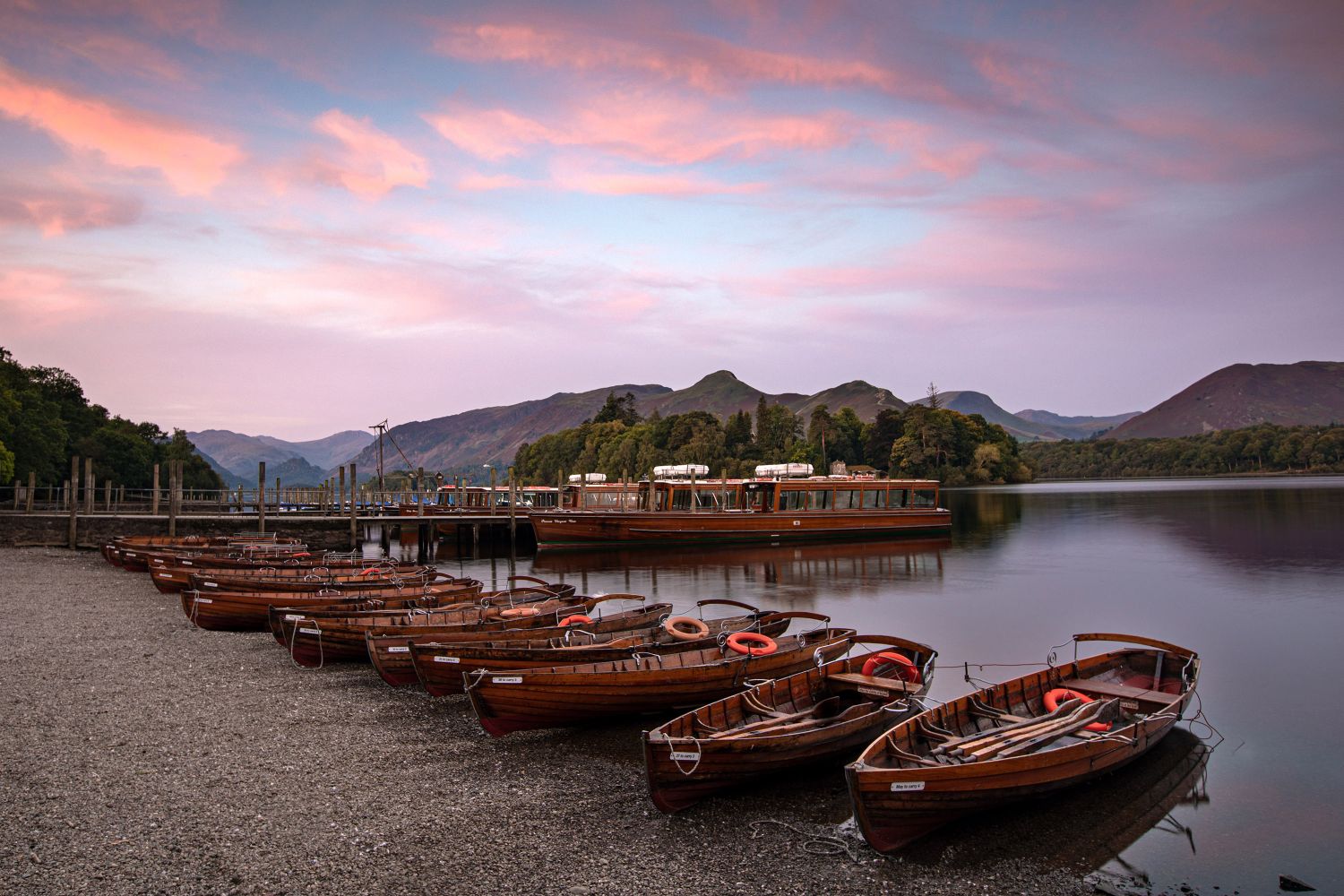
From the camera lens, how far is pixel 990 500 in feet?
352

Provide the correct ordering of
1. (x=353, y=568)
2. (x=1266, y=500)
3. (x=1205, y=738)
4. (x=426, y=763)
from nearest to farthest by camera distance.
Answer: (x=426, y=763) < (x=1205, y=738) < (x=353, y=568) < (x=1266, y=500)

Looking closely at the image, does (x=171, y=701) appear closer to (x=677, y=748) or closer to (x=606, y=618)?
(x=606, y=618)

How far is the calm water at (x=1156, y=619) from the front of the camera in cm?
1006

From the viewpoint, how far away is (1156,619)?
27.6m

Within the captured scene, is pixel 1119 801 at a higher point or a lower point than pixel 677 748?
lower

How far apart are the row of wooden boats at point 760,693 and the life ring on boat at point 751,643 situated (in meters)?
0.03

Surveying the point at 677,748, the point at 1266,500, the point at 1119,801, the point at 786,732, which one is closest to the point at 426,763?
the point at 677,748

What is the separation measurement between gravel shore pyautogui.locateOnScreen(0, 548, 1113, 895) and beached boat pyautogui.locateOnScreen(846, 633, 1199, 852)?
1.99 ft

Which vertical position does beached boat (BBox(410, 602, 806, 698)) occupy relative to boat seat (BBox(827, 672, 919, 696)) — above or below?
above

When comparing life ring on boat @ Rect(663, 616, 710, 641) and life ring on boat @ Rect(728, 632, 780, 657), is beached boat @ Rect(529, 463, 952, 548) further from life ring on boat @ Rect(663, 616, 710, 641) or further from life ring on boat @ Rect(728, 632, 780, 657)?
life ring on boat @ Rect(728, 632, 780, 657)

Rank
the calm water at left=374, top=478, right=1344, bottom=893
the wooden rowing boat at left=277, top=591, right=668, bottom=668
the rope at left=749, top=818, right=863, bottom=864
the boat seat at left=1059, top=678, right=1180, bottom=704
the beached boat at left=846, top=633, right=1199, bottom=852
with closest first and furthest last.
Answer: the beached boat at left=846, top=633, right=1199, bottom=852, the rope at left=749, top=818, right=863, bottom=864, the calm water at left=374, top=478, right=1344, bottom=893, the boat seat at left=1059, top=678, right=1180, bottom=704, the wooden rowing boat at left=277, top=591, right=668, bottom=668

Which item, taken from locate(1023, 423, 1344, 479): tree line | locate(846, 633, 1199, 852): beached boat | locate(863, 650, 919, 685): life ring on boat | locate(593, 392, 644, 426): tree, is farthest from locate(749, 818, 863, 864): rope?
locate(1023, 423, 1344, 479): tree line

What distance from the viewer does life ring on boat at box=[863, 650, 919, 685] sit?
42.3 ft

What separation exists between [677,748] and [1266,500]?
101726mm
